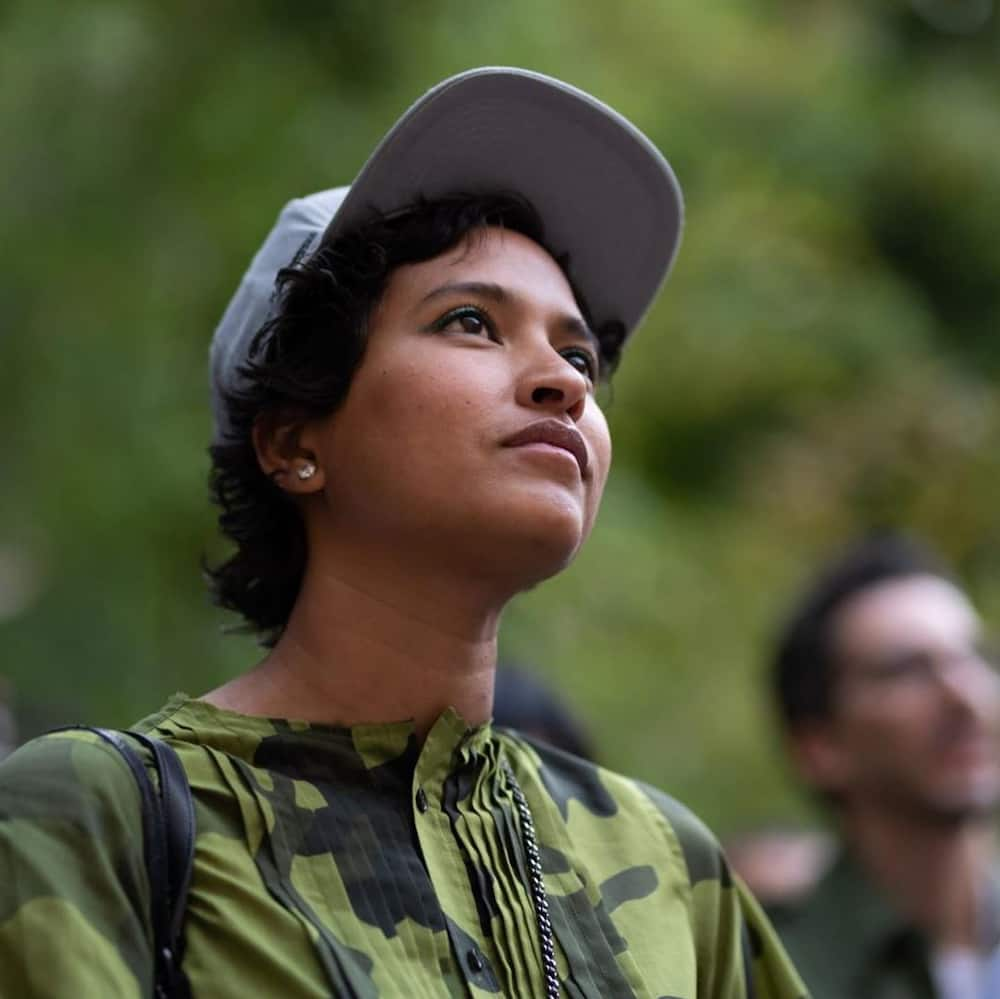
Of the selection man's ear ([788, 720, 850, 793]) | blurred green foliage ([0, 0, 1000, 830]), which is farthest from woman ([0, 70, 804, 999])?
man's ear ([788, 720, 850, 793])

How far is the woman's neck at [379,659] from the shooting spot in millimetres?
2498

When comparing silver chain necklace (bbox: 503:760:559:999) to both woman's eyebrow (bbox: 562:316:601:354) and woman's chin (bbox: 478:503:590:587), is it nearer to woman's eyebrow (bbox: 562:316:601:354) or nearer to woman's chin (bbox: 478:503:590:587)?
woman's chin (bbox: 478:503:590:587)

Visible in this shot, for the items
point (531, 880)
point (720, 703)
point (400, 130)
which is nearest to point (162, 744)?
point (531, 880)

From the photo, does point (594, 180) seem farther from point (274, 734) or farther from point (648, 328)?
point (648, 328)

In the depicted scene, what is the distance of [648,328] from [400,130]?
548cm

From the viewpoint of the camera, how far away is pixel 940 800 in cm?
457

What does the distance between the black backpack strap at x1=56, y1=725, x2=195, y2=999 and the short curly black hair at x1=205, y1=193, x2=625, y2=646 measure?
545 mm

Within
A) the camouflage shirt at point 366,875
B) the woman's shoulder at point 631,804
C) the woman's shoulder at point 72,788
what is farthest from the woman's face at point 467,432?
the woman's shoulder at point 72,788

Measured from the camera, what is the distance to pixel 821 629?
5.00 m

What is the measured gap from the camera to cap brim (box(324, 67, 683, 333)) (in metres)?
2.65

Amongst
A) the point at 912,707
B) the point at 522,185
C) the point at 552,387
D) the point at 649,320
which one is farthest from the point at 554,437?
the point at 649,320

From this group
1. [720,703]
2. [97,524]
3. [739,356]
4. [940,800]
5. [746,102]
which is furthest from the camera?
[746,102]

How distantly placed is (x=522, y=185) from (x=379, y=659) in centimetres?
76

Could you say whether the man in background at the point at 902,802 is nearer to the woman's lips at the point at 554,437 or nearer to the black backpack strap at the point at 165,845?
the woman's lips at the point at 554,437
